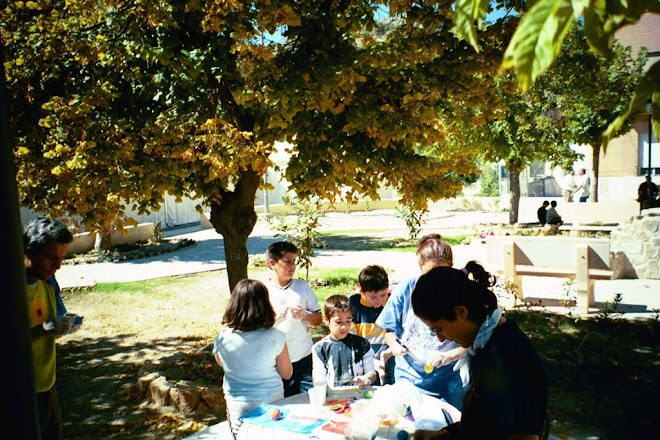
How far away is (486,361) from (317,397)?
161cm

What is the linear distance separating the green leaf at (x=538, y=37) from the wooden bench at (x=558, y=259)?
25.1ft

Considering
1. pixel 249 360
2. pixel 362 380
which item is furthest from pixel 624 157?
pixel 249 360

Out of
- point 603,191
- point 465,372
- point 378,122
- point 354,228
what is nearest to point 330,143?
point 378,122

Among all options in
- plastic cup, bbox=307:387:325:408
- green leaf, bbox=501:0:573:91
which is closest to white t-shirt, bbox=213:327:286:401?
plastic cup, bbox=307:387:325:408

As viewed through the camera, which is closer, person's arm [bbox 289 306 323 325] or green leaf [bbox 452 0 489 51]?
green leaf [bbox 452 0 489 51]

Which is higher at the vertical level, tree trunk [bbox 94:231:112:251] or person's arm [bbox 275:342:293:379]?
person's arm [bbox 275:342:293:379]

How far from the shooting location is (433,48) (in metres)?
5.12

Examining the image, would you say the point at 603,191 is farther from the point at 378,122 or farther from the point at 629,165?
the point at 378,122

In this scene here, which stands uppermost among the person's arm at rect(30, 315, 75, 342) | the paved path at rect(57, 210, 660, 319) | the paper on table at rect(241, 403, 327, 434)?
the person's arm at rect(30, 315, 75, 342)

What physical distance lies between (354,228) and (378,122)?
1924 centimetres

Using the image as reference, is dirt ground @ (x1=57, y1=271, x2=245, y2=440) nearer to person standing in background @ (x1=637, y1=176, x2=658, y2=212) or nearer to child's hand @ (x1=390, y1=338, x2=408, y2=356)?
child's hand @ (x1=390, y1=338, x2=408, y2=356)

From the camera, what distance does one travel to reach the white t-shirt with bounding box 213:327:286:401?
11.0 ft

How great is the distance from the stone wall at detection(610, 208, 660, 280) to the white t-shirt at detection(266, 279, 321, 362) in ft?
26.2

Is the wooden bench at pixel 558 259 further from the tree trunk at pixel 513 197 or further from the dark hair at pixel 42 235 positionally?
the tree trunk at pixel 513 197
